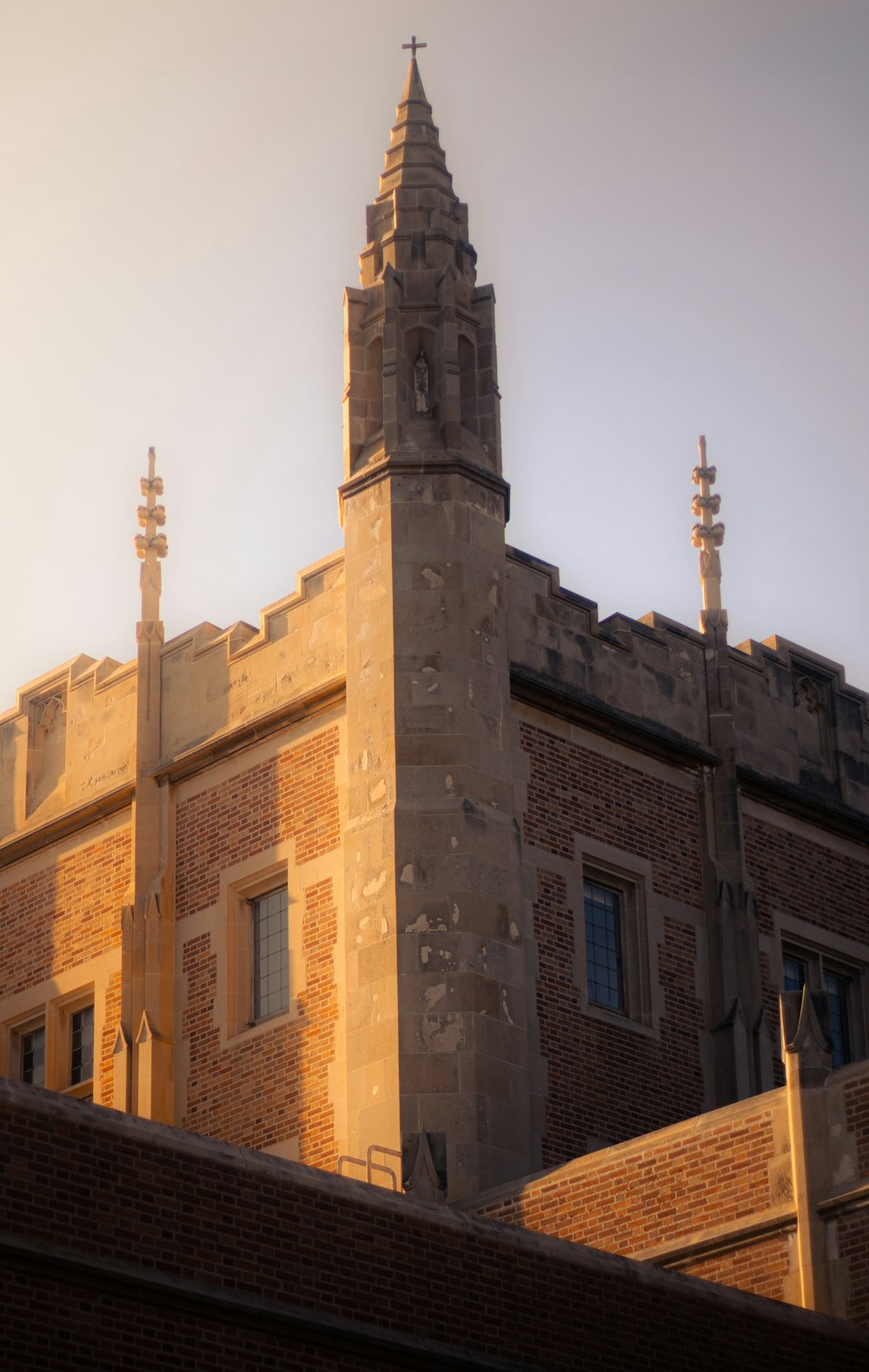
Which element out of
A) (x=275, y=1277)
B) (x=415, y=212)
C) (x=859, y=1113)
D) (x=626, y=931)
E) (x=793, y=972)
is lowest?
(x=275, y=1277)

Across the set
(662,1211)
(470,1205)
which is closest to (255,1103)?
(470,1205)

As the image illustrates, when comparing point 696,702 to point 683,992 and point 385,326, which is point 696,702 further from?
point 385,326

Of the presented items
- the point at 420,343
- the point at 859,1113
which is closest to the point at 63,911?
the point at 420,343

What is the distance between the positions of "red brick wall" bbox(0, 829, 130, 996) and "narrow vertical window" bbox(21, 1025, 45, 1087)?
55 centimetres

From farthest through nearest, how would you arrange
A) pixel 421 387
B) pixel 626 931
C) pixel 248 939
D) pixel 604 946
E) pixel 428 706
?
pixel 626 931 < pixel 248 939 < pixel 604 946 < pixel 421 387 < pixel 428 706

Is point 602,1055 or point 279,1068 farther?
point 602,1055

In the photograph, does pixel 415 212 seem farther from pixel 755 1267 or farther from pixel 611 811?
pixel 755 1267

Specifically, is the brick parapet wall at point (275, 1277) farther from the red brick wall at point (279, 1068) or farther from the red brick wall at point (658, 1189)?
the red brick wall at point (279, 1068)

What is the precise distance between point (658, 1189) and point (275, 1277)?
6.23 metres

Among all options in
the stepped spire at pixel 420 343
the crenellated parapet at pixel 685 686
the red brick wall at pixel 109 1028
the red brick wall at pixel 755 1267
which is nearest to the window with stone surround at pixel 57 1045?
the red brick wall at pixel 109 1028

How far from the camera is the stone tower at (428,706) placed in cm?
2370

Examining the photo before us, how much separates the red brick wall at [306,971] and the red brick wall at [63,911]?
1062 millimetres

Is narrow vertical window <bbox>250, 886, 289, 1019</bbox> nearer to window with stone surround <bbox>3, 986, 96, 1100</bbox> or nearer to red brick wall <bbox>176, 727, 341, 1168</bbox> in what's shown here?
red brick wall <bbox>176, 727, 341, 1168</bbox>

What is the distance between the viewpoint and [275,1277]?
55.2 feet
